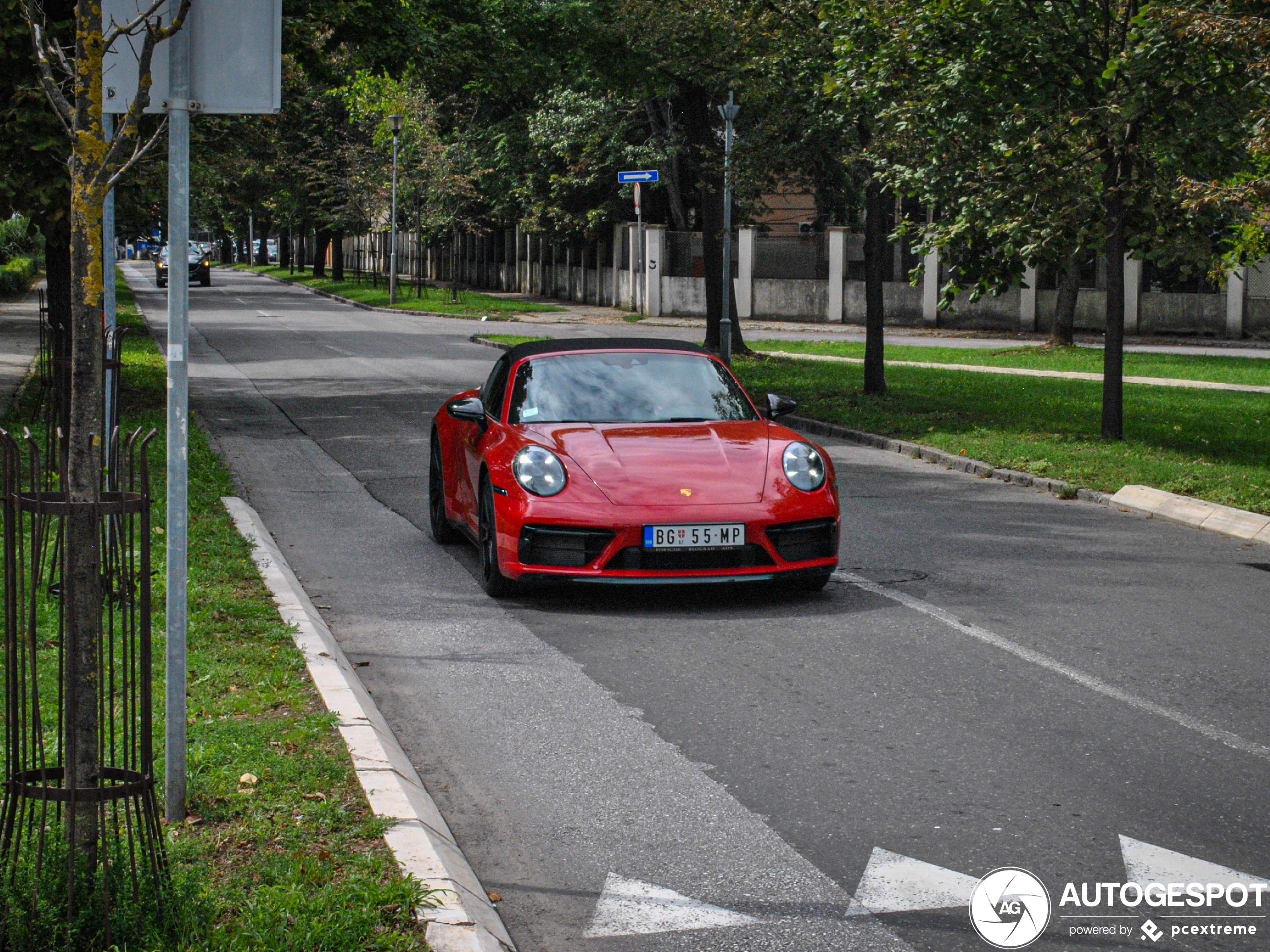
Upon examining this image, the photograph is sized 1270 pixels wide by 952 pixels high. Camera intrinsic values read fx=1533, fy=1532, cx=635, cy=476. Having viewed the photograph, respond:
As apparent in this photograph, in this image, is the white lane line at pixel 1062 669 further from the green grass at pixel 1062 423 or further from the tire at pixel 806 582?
the green grass at pixel 1062 423

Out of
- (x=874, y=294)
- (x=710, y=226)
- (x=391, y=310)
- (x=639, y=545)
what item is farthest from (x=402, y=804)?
(x=391, y=310)

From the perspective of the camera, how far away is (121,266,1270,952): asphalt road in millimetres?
4680

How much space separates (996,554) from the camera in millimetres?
10297

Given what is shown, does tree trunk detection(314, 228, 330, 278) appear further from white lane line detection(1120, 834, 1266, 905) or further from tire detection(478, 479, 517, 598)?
white lane line detection(1120, 834, 1266, 905)

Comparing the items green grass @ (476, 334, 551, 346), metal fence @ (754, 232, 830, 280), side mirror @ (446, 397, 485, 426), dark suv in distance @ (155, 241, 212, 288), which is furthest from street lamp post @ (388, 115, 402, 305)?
side mirror @ (446, 397, 485, 426)

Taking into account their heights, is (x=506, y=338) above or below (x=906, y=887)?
above

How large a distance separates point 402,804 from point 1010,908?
192 centimetres

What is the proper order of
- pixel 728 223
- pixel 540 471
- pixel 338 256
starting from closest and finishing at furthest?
pixel 540 471 < pixel 728 223 < pixel 338 256

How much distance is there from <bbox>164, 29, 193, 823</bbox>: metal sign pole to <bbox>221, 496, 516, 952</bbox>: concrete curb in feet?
2.36

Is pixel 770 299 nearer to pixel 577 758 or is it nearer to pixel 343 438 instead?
pixel 343 438

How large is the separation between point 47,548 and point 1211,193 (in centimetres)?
860

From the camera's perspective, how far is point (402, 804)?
195 inches

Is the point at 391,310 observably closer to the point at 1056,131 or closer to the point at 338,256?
the point at 338,256

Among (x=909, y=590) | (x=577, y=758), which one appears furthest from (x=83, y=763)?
(x=909, y=590)
